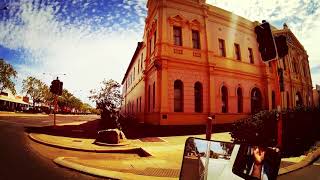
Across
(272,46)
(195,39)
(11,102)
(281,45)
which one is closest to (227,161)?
(272,46)

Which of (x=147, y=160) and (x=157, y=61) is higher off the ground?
(x=157, y=61)

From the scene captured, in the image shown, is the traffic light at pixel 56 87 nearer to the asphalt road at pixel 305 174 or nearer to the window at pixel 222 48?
the asphalt road at pixel 305 174

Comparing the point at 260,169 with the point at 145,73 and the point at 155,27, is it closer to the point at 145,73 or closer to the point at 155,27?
the point at 155,27

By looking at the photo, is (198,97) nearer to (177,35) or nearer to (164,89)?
(164,89)

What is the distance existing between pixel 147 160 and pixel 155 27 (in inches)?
578

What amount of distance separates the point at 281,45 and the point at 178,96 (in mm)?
13957

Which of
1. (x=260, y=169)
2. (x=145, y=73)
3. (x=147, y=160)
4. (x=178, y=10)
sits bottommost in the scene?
(x=147, y=160)

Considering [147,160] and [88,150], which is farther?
[88,150]

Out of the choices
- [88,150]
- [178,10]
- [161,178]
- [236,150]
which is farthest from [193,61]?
[236,150]

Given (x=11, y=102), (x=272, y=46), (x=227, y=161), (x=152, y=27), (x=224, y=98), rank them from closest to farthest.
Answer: (x=227, y=161), (x=272, y=46), (x=152, y=27), (x=224, y=98), (x=11, y=102)

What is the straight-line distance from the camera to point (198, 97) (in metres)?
19.6

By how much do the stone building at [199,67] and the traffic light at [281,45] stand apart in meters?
13.0

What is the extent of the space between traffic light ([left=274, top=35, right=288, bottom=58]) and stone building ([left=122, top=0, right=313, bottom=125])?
13.0 meters

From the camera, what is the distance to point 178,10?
762 inches
